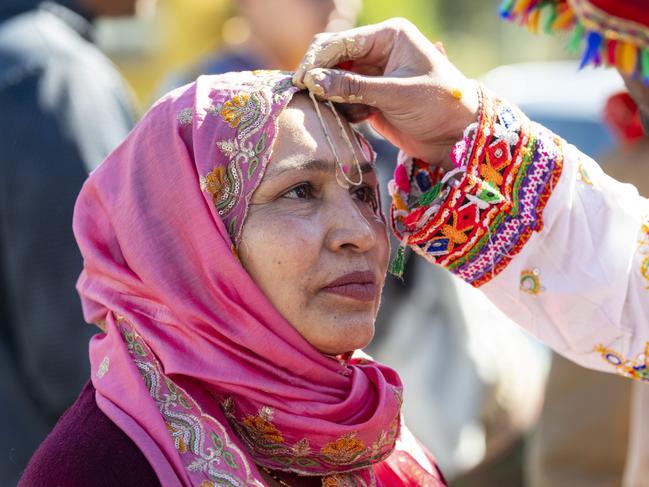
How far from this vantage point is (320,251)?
8.25 feet

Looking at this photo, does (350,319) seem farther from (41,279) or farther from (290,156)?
(41,279)

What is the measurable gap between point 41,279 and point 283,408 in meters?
1.38

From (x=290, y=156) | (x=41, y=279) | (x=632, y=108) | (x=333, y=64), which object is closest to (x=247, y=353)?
(x=290, y=156)

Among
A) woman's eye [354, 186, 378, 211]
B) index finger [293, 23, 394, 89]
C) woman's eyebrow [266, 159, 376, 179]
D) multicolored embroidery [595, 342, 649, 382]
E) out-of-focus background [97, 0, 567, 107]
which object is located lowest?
out-of-focus background [97, 0, 567, 107]

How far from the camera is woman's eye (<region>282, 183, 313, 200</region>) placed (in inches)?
100

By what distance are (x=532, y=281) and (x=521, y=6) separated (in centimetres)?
84

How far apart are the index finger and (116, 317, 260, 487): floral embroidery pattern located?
2.38ft

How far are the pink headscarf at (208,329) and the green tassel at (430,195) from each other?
437 mm

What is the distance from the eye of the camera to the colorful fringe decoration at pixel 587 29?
298cm

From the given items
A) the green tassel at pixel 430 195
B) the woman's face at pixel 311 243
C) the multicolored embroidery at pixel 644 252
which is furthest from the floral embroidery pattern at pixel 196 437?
the multicolored embroidery at pixel 644 252

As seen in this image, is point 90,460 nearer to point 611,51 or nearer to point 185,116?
point 185,116

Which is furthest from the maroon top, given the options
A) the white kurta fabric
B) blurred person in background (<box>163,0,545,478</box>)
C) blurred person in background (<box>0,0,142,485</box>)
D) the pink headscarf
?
blurred person in background (<box>163,0,545,478</box>)

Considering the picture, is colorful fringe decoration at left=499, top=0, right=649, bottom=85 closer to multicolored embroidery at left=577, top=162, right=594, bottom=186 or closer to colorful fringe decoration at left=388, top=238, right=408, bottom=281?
multicolored embroidery at left=577, top=162, right=594, bottom=186

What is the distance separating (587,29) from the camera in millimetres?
3076
